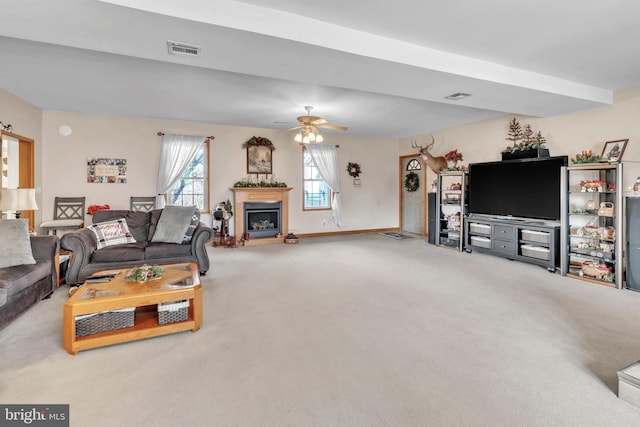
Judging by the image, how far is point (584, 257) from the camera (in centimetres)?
438

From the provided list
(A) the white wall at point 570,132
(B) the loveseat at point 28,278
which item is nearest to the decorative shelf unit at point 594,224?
(A) the white wall at point 570,132

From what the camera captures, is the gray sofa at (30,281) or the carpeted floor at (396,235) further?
the carpeted floor at (396,235)

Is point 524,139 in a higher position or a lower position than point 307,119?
lower

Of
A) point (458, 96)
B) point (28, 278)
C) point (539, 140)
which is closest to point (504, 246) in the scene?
point (539, 140)

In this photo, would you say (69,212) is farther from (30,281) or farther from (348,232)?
(348,232)

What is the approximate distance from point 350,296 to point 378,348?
1160mm

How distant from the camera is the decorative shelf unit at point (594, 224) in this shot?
13.1ft

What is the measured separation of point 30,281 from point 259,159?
4.91m

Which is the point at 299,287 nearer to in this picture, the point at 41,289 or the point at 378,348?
the point at 378,348

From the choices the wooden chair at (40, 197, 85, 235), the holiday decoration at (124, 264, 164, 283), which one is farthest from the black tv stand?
the wooden chair at (40, 197, 85, 235)

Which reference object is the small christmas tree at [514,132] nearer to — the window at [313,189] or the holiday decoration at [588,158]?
the holiday decoration at [588,158]

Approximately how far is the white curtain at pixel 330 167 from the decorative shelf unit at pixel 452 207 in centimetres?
248

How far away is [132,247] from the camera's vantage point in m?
4.07

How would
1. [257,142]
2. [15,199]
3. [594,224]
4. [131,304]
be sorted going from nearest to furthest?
[131,304] → [15,199] → [594,224] → [257,142]
